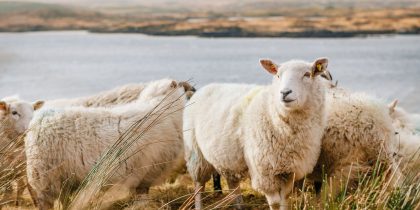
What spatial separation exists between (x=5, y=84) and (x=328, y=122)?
23.0 m

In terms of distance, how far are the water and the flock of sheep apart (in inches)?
449

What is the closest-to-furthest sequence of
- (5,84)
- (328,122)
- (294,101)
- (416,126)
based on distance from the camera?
(294,101) → (328,122) → (416,126) → (5,84)

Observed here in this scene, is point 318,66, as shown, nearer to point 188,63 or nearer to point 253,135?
point 253,135

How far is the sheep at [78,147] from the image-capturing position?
6824 millimetres

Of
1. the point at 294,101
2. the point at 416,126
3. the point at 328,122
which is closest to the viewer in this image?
the point at 294,101

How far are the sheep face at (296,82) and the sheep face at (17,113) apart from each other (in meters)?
2.87

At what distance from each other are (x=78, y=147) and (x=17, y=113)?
3.63 ft

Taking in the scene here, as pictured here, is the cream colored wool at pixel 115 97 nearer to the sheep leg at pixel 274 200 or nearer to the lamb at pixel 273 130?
the lamb at pixel 273 130

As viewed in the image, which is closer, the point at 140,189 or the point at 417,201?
the point at 417,201

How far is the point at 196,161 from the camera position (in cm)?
760

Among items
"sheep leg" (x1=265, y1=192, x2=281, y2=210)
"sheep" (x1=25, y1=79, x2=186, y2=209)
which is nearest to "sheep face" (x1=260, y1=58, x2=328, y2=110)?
"sheep leg" (x1=265, y1=192, x2=281, y2=210)

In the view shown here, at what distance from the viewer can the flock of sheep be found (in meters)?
6.29

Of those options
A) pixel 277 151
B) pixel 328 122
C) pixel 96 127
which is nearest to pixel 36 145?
pixel 96 127

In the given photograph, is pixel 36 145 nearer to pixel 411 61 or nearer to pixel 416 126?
pixel 416 126
